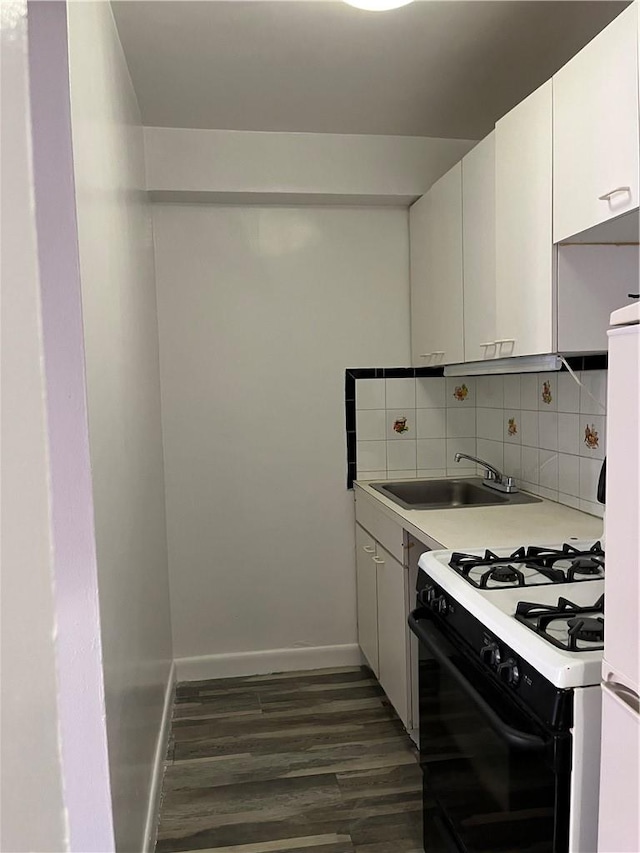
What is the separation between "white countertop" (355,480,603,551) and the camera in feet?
6.66

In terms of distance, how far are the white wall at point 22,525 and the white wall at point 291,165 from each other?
2254mm

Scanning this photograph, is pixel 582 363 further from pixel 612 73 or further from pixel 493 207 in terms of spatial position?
pixel 612 73

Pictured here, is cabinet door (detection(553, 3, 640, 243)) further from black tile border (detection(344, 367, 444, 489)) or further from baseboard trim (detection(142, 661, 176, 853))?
baseboard trim (detection(142, 661, 176, 853))

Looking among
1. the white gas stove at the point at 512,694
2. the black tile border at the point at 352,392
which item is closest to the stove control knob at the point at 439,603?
the white gas stove at the point at 512,694

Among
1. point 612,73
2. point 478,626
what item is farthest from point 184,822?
point 612,73

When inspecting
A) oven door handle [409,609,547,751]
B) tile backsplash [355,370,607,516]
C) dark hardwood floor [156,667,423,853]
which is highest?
tile backsplash [355,370,607,516]

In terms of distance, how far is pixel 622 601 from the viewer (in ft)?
3.24

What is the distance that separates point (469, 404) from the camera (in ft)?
10.8

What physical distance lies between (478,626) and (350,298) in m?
2.01

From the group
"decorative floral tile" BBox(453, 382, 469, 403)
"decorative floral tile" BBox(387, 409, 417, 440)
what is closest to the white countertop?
"decorative floral tile" BBox(387, 409, 417, 440)

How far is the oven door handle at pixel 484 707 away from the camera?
1.22 metres

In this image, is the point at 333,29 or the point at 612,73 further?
the point at 333,29

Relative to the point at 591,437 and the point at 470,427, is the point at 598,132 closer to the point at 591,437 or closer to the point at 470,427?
the point at 591,437

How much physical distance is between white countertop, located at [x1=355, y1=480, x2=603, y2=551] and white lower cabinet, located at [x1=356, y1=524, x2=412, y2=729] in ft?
0.54
